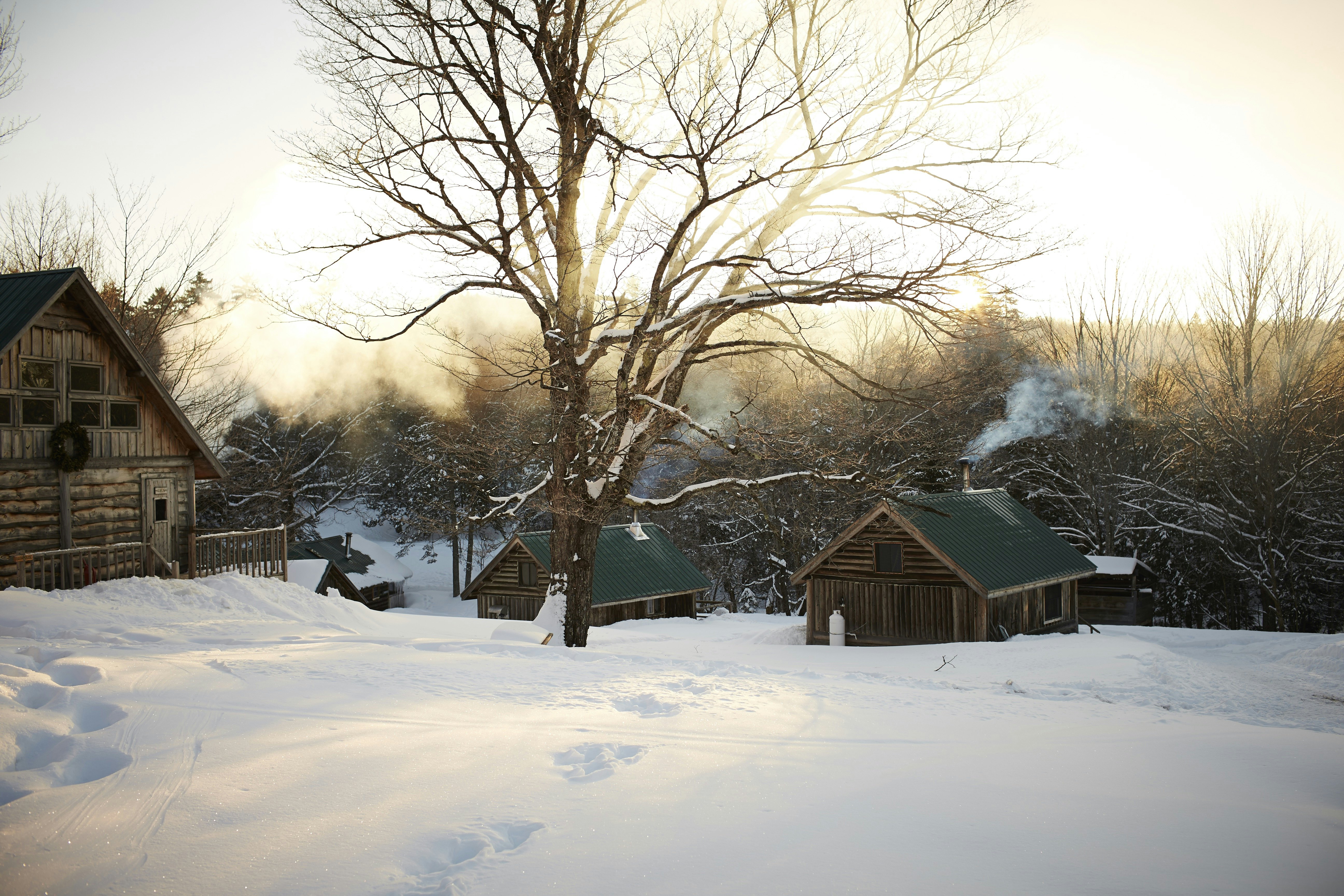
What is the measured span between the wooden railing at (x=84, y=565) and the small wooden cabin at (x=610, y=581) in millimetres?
13721

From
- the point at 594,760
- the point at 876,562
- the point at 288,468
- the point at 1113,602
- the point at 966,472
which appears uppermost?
the point at 288,468

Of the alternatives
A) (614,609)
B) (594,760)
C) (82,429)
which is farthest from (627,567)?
(594,760)

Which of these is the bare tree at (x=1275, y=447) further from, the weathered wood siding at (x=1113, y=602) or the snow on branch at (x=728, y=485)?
the snow on branch at (x=728, y=485)

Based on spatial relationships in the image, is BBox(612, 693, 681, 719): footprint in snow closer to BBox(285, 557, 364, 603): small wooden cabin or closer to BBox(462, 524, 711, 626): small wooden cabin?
BBox(285, 557, 364, 603): small wooden cabin

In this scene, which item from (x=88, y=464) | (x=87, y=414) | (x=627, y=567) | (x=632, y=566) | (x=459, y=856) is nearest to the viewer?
(x=459, y=856)

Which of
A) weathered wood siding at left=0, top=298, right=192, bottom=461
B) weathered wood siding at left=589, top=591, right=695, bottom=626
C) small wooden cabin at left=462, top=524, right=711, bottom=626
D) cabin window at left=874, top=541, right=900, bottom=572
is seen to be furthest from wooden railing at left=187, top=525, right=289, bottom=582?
cabin window at left=874, top=541, right=900, bottom=572

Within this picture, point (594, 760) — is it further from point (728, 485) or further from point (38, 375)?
point (38, 375)

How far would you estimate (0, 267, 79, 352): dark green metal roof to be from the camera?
1388 cm

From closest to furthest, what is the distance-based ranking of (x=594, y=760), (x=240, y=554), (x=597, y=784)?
(x=597, y=784)
(x=594, y=760)
(x=240, y=554)

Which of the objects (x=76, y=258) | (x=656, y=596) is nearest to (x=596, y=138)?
(x=656, y=596)

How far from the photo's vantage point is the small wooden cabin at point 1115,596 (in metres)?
29.8

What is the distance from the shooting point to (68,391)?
14875mm

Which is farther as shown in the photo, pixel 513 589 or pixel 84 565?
pixel 513 589

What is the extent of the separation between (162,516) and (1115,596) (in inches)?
1222
